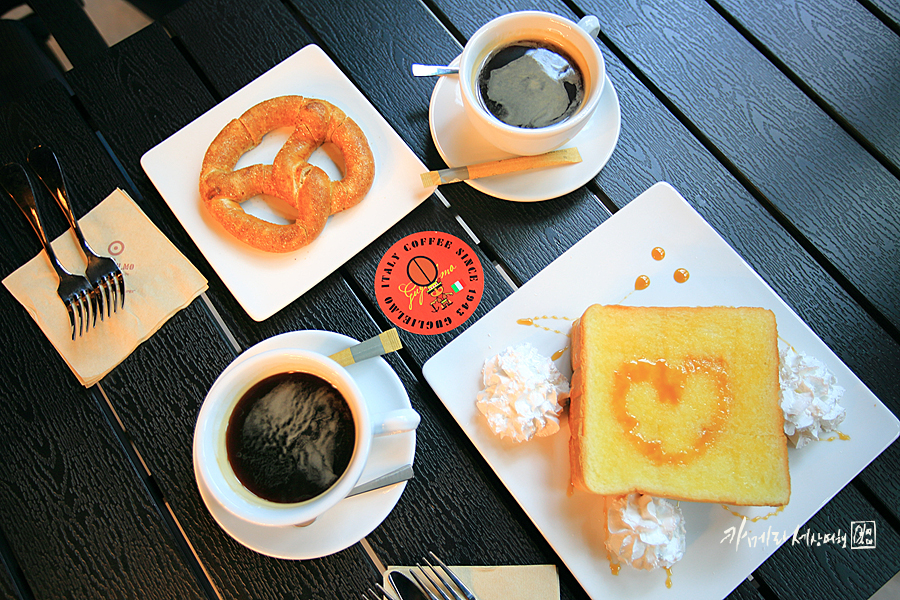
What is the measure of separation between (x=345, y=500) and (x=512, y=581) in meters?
0.29

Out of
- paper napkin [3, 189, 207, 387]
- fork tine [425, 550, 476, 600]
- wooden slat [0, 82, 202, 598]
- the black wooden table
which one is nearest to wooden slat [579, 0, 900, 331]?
the black wooden table

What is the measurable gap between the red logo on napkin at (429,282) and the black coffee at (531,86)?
243mm

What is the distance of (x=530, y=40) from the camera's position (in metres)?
0.89

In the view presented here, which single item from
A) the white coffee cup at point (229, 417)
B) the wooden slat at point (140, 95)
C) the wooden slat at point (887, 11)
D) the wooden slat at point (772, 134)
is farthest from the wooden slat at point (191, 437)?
the wooden slat at point (887, 11)

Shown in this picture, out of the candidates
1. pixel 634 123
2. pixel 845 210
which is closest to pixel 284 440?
pixel 634 123

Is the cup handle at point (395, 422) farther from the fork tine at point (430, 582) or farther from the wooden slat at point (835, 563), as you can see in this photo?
the wooden slat at point (835, 563)

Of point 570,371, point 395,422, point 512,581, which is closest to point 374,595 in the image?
point 512,581

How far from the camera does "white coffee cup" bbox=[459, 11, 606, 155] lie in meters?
0.81

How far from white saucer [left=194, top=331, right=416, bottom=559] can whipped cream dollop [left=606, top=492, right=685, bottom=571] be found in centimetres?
33

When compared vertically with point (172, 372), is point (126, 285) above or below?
above

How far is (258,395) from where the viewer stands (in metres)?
0.71

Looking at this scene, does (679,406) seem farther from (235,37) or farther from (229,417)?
(235,37)

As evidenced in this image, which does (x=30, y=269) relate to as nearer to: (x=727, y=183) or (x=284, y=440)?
(x=284, y=440)

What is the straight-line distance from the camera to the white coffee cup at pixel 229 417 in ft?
2.09
